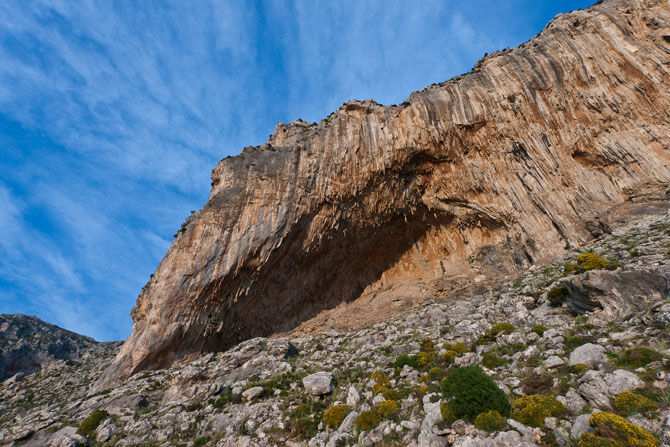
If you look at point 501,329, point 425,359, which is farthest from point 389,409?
point 501,329

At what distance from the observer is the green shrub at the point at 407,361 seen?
15160 mm

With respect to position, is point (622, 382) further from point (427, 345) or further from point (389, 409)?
point (427, 345)

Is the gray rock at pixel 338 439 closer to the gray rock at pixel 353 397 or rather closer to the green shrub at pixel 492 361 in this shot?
the gray rock at pixel 353 397

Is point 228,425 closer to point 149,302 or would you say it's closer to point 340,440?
point 340,440

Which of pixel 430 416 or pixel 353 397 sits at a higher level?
pixel 353 397

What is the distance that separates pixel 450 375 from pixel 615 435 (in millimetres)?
4936

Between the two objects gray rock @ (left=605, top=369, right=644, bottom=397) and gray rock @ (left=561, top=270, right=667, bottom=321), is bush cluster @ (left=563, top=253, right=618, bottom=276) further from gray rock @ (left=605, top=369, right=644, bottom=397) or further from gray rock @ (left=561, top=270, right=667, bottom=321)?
gray rock @ (left=605, top=369, right=644, bottom=397)

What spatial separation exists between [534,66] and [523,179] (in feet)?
39.7

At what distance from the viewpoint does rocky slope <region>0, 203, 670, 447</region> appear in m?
8.01

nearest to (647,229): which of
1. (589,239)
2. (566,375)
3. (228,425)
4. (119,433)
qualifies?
(589,239)

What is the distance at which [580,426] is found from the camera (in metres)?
7.18

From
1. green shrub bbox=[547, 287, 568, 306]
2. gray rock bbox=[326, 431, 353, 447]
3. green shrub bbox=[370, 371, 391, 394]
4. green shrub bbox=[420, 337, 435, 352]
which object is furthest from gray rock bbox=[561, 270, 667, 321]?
gray rock bbox=[326, 431, 353, 447]

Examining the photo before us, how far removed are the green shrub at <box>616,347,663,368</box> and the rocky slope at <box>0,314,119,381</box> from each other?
202 ft

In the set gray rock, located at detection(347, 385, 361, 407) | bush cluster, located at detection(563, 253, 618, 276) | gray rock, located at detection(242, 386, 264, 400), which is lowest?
gray rock, located at detection(347, 385, 361, 407)
